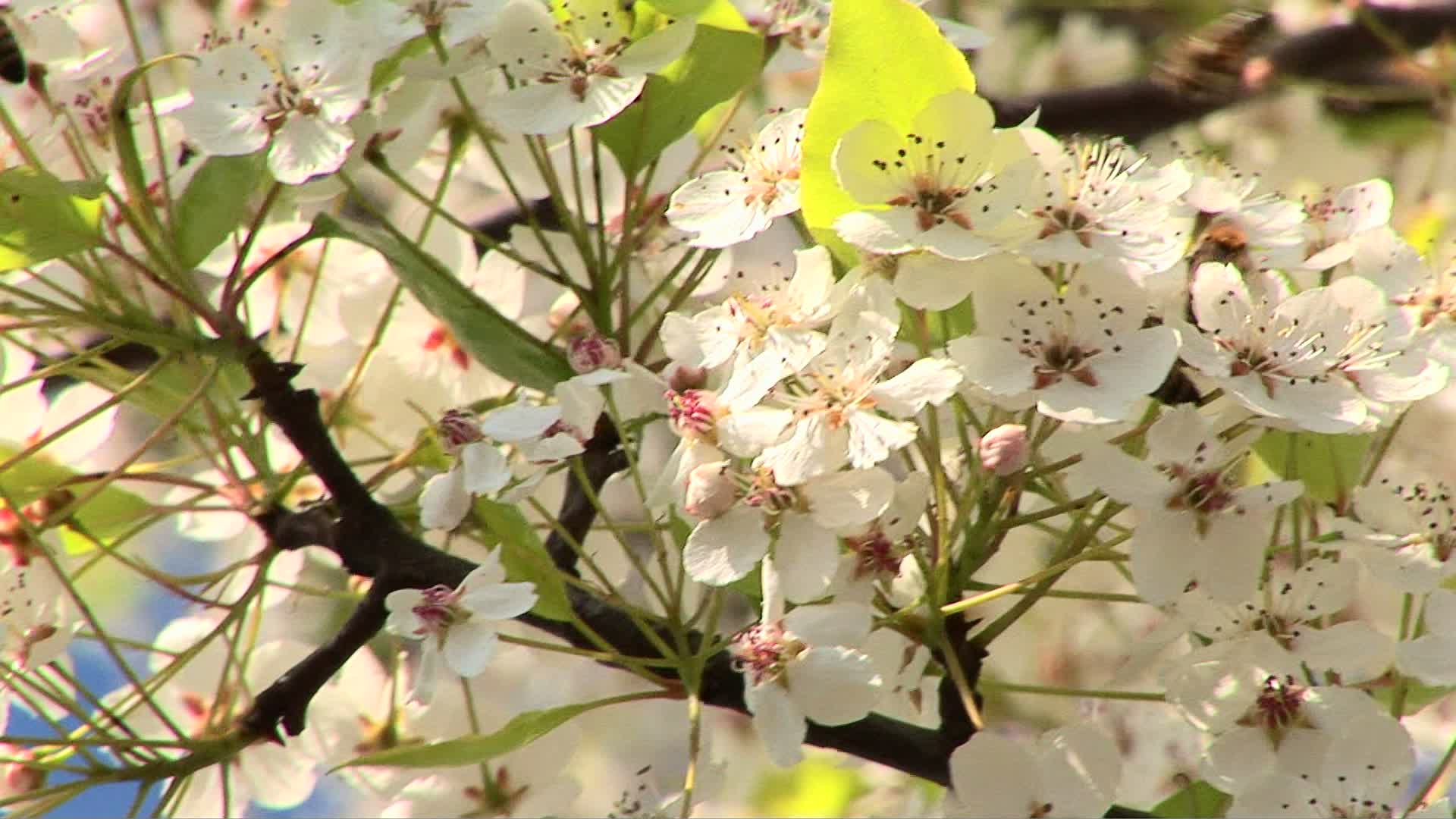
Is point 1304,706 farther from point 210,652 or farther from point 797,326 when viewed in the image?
point 210,652

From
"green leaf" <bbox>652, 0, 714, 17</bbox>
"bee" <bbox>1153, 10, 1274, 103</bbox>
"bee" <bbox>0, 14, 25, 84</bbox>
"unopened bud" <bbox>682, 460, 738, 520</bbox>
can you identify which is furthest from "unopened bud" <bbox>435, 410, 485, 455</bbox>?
"bee" <bbox>1153, 10, 1274, 103</bbox>

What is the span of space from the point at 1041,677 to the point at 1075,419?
44.3 inches

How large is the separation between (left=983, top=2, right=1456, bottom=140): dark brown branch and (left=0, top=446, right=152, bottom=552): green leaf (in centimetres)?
67

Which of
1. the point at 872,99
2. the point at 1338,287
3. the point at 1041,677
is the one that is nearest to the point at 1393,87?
the point at 1041,677

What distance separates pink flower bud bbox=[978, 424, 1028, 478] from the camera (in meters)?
0.66

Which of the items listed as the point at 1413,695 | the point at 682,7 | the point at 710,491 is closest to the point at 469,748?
the point at 710,491

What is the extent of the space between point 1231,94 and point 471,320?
36.6 inches

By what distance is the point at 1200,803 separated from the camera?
85cm

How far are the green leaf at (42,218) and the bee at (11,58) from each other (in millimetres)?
124

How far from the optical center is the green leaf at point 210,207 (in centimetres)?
77

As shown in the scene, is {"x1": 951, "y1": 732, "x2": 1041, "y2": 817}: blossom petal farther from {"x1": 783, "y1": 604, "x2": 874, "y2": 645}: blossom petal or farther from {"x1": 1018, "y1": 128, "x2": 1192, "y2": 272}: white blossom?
{"x1": 1018, "y1": 128, "x2": 1192, "y2": 272}: white blossom

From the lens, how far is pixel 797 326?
2.20ft

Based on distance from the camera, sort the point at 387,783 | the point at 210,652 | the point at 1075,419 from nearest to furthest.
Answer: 1. the point at 1075,419
2. the point at 387,783
3. the point at 210,652

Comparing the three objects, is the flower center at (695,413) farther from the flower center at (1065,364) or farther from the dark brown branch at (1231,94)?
the dark brown branch at (1231,94)
